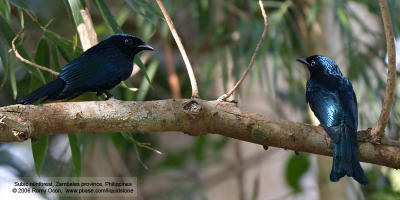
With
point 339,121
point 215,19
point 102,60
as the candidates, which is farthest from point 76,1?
point 215,19

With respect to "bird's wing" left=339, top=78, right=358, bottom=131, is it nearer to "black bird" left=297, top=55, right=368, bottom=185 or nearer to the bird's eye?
"black bird" left=297, top=55, right=368, bottom=185

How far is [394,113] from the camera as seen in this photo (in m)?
4.57

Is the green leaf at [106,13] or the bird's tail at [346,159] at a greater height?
the green leaf at [106,13]

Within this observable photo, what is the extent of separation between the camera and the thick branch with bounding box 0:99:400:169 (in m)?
2.59

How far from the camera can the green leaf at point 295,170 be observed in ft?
20.3

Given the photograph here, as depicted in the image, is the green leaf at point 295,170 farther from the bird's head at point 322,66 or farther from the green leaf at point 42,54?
the green leaf at point 42,54

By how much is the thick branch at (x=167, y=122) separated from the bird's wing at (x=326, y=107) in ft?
0.52

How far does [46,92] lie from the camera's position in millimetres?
2787

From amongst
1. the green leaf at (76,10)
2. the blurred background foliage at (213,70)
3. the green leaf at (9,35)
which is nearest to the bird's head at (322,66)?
the blurred background foliage at (213,70)

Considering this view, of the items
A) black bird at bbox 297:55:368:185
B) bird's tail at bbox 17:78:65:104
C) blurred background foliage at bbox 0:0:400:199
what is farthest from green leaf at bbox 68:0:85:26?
black bird at bbox 297:55:368:185

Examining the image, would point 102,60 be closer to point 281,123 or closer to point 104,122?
point 104,122

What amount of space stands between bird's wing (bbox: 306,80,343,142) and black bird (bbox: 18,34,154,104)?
3.33 ft

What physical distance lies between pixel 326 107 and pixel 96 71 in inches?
51.0

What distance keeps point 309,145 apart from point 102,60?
108 cm
